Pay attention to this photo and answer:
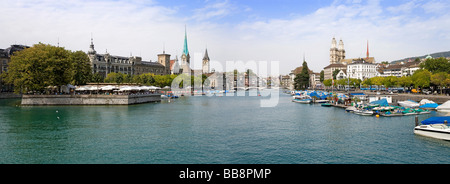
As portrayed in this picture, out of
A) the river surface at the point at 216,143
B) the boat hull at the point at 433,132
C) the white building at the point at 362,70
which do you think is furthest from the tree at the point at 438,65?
the boat hull at the point at 433,132

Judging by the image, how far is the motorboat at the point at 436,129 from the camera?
26.6 metres

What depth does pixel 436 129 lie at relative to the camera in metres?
27.3

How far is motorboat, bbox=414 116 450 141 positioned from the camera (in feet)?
87.3

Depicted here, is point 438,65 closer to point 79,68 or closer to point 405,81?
point 405,81

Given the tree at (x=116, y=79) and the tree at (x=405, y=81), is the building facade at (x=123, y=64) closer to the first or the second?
the tree at (x=116, y=79)

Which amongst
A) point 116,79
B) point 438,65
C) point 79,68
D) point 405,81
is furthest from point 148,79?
point 438,65

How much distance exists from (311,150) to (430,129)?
12.6 metres

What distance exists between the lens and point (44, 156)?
69.8 ft

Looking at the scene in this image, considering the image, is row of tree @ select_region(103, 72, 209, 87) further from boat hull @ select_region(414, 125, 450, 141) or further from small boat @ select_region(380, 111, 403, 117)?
boat hull @ select_region(414, 125, 450, 141)

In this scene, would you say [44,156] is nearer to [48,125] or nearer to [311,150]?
[48,125]

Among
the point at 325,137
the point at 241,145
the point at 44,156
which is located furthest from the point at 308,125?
the point at 44,156

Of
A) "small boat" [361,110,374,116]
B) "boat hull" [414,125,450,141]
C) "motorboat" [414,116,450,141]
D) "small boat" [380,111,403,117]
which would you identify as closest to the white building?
"small boat" [380,111,403,117]
